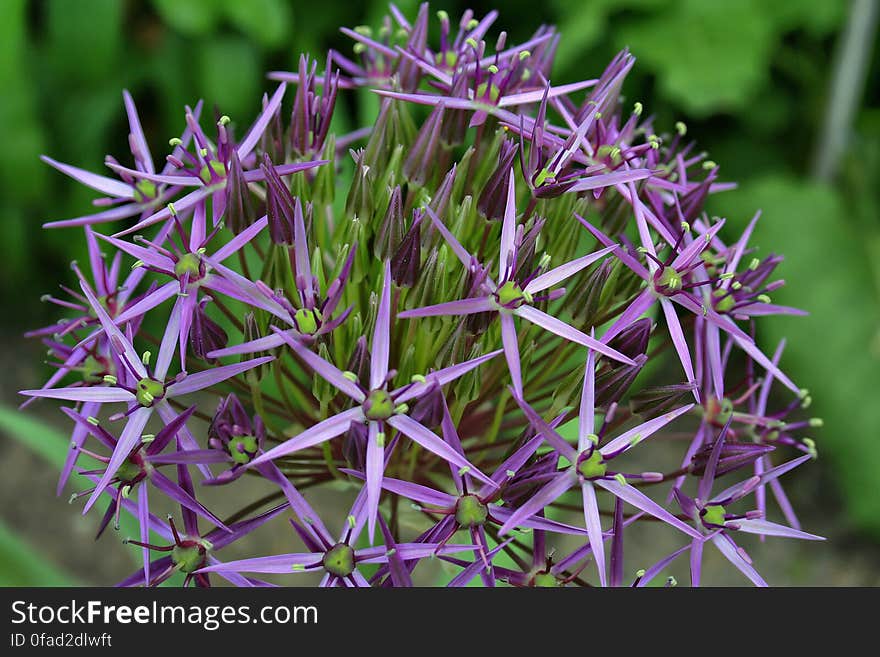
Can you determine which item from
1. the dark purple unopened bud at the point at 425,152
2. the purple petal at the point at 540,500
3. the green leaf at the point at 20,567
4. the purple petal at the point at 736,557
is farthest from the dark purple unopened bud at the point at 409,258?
the green leaf at the point at 20,567

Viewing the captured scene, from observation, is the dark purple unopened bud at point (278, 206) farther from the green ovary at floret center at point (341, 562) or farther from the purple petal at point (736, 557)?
the purple petal at point (736, 557)

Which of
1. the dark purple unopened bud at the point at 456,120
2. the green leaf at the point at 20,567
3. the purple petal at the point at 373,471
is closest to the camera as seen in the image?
the purple petal at the point at 373,471

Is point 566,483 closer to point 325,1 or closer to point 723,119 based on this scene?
point 325,1

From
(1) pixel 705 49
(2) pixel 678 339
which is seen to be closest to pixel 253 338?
(2) pixel 678 339

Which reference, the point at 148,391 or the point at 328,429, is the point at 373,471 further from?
the point at 148,391

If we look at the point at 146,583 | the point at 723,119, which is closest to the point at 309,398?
the point at 146,583

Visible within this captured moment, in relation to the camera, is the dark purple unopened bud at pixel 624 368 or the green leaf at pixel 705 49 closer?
the dark purple unopened bud at pixel 624 368

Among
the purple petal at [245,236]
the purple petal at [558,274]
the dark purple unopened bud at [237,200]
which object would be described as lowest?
the purple petal at [558,274]
